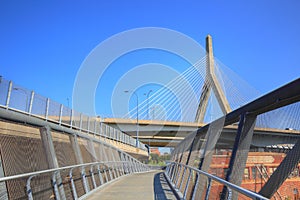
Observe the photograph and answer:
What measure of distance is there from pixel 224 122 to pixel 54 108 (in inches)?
455

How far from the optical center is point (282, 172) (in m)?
3.32

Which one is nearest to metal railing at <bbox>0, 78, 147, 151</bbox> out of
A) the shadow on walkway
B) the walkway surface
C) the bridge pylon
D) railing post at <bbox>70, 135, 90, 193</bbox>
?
railing post at <bbox>70, 135, 90, 193</bbox>

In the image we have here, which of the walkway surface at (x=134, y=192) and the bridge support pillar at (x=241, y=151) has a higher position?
the bridge support pillar at (x=241, y=151)

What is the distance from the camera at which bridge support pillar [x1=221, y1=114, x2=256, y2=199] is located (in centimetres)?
457

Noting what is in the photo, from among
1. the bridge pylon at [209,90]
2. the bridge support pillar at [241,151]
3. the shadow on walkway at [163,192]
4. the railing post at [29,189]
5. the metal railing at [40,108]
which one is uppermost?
the bridge pylon at [209,90]

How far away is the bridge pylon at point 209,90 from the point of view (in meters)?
32.2

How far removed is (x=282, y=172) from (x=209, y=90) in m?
33.7

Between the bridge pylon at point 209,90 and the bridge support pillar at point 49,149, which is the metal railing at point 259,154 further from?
the bridge pylon at point 209,90

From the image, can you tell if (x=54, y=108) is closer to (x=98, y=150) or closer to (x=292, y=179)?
(x=98, y=150)

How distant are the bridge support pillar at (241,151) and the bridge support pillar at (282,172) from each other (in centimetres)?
107

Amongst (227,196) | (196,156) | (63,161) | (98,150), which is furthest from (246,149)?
(98,150)

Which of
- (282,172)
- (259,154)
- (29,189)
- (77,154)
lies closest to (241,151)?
(259,154)

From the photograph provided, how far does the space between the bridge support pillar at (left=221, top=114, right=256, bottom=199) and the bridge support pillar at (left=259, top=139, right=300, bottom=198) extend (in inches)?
42.1

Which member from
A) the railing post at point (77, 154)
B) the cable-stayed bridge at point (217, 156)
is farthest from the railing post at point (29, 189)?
the railing post at point (77, 154)
